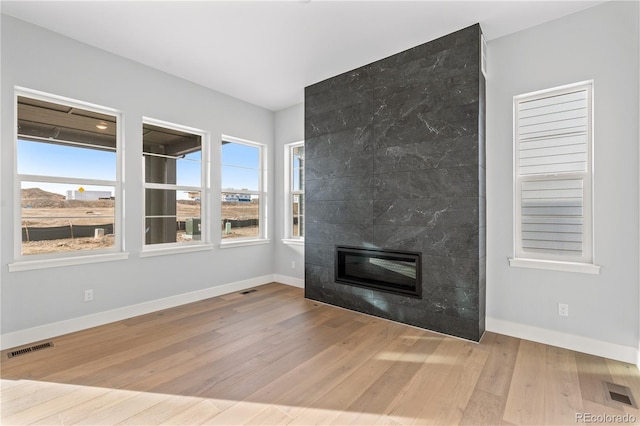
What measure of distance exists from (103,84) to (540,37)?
4632mm

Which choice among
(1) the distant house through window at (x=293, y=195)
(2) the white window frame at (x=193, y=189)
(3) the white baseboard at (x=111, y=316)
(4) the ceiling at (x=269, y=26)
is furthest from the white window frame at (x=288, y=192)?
(4) the ceiling at (x=269, y=26)

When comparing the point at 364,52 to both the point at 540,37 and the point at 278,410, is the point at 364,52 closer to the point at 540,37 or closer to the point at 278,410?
the point at 540,37

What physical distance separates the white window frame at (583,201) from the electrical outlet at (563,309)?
340 millimetres

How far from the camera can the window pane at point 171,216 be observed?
3877mm

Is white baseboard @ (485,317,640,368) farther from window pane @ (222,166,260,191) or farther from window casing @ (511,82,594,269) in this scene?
window pane @ (222,166,260,191)

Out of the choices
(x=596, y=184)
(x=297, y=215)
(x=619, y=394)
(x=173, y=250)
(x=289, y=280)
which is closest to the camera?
(x=619, y=394)

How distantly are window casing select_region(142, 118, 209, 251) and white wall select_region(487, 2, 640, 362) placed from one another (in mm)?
3818

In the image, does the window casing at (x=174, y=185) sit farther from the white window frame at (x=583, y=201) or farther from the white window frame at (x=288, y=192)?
the white window frame at (x=583, y=201)

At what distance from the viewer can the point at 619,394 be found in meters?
2.08

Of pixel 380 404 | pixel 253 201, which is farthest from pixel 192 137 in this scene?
pixel 380 404

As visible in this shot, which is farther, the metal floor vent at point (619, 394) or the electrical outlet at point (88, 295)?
the electrical outlet at point (88, 295)

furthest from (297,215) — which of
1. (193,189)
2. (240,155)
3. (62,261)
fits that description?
(62,261)

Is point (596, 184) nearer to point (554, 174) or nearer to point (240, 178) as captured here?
point (554, 174)

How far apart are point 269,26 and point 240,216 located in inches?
115
